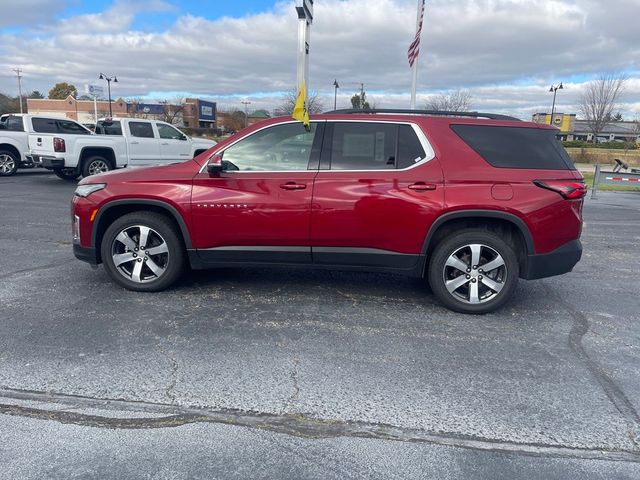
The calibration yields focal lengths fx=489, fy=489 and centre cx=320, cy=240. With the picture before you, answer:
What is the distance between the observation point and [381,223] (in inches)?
177

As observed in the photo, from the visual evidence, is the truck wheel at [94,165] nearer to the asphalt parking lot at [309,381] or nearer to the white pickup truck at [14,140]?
the white pickup truck at [14,140]

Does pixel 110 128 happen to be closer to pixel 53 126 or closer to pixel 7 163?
pixel 53 126

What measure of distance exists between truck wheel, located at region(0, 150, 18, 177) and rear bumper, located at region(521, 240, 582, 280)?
1584 centimetres

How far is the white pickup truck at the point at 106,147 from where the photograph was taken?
44.6 ft

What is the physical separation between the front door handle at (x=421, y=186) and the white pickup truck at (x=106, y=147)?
11.9 m

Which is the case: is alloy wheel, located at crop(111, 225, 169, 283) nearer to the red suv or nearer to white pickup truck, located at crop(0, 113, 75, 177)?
the red suv

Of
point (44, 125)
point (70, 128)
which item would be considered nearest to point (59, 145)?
point (70, 128)

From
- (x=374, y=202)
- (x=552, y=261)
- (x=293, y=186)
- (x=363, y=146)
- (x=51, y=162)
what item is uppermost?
(x=363, y=146)

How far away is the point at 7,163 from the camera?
1520 centimetres

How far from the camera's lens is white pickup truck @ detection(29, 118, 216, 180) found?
13586 millimetres

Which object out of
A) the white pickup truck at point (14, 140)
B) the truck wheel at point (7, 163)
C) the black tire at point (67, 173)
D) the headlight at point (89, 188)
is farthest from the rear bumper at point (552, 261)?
the truck wheel at point (7, 163)

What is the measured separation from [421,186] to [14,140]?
14.8 metres

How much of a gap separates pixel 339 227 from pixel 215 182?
1249 mm

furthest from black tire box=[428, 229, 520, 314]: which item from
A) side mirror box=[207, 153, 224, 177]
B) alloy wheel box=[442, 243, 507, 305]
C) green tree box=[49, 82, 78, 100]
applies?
green tree box=[49, 82, 78, 100]
